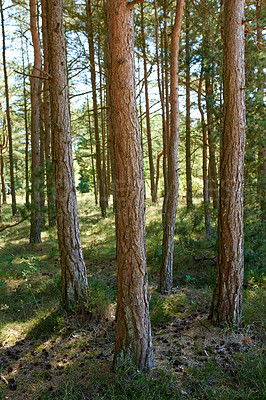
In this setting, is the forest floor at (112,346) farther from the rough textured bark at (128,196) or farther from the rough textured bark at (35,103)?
the rough textured bark at (35,103)

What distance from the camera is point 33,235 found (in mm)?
10797

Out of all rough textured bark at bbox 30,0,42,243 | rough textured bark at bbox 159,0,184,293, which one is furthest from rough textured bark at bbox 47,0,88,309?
rough textured bark at bbox 30,0,42,243

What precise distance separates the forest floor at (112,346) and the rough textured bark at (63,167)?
43 cm

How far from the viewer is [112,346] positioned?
441 cm

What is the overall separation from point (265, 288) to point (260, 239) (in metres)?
1.27

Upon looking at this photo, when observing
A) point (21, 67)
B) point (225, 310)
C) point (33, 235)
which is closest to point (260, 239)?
point (225, 310)

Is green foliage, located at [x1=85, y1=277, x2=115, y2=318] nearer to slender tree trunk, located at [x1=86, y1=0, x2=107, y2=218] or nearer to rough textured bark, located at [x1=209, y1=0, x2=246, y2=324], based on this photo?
rough textured bark, located at [x1=209, y1=0, x2=246, y2=324]

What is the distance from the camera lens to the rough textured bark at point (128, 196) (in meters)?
3.28

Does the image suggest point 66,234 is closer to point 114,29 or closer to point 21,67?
point 114,29

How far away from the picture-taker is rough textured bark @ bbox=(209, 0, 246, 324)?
14.5 feet

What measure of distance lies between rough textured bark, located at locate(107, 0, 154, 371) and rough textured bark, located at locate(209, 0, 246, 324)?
1554 millimetres

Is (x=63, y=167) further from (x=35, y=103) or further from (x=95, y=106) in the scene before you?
(x=95, y=106)

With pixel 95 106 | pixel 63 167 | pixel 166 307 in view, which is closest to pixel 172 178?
pixel 63 167

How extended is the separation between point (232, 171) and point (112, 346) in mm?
3174
